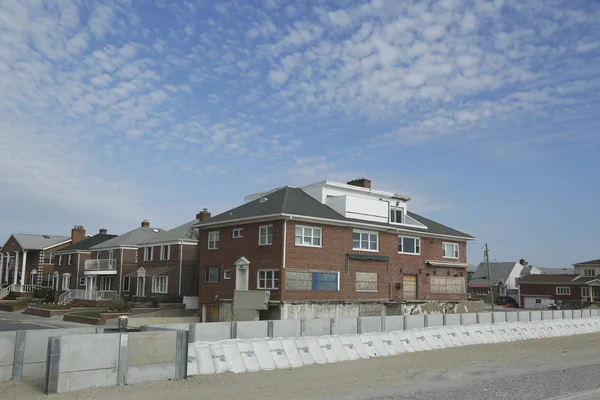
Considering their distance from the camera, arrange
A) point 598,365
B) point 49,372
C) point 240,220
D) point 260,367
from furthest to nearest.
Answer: point 240,220 < point 598,365 < point 260,367 < point 49,372

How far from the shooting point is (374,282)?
136 feet

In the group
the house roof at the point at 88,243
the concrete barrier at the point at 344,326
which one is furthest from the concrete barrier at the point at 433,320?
the house roof at the point at 88,243

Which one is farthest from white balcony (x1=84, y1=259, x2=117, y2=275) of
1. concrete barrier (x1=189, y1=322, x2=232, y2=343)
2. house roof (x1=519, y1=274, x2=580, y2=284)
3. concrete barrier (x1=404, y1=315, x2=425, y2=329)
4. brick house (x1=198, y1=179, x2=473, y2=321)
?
house roof (x1=519, y1=274, x2=580, y2=284)

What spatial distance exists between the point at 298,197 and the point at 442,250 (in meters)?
14.2

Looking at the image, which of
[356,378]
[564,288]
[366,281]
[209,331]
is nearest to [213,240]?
[366,281]

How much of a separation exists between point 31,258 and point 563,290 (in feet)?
232

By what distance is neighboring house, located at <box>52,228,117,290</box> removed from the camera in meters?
62.3

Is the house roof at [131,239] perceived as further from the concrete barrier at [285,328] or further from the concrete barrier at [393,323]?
the concrete barrier at [285,328]

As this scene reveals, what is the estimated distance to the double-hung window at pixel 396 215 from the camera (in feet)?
145

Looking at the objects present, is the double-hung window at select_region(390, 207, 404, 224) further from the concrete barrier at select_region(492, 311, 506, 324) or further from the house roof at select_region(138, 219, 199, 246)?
the house roof at select_region(138, 219, 199, 246)

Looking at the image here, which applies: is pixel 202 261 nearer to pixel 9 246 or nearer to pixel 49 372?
pixel 49 372

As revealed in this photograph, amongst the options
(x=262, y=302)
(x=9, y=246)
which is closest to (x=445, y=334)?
(x=262, y=302)

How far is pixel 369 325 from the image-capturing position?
25.4 m

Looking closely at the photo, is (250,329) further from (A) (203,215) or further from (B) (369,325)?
(A) (203,215)
